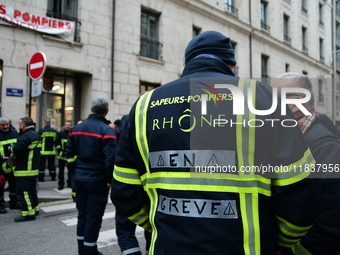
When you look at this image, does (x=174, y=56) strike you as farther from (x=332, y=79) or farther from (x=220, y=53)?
(x=332, y=79)

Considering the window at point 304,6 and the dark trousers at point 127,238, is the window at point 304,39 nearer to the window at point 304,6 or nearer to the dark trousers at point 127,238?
the window at point 304,6

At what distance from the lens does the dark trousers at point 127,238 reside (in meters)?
3.42

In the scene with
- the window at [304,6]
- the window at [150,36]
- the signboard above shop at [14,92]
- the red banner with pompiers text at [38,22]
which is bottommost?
the signboard above shop at [14,92]

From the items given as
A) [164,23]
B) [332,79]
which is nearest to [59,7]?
[164,23]

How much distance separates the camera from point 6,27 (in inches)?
372

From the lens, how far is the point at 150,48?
13383 mm

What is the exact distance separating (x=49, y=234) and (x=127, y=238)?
2.04 metres

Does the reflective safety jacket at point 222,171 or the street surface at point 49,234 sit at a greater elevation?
the reflective safety jacket at point 222,171

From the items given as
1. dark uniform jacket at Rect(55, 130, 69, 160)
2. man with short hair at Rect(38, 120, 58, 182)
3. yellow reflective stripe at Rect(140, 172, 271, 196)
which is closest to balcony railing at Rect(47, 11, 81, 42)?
man with short hair at Rect(38, 120, 58, 182)

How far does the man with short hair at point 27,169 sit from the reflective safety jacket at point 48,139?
149 inches

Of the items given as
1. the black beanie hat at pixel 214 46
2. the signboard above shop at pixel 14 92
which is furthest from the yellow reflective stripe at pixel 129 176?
the signboard above shop at pixel 14 92

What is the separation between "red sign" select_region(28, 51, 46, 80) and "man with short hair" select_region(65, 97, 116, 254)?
3.26m

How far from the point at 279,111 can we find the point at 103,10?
11.5m

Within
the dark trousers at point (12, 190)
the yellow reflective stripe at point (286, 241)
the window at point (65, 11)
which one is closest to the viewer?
the yellow reflective stripe at point (286, 241)
